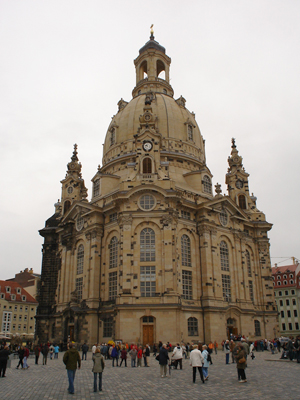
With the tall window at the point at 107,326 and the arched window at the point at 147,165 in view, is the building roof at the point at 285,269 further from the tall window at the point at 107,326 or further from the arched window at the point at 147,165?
the tall window at the point at 107,326

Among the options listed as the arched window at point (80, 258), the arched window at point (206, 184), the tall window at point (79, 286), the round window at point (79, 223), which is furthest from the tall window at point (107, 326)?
the arched window at point (206, 184)

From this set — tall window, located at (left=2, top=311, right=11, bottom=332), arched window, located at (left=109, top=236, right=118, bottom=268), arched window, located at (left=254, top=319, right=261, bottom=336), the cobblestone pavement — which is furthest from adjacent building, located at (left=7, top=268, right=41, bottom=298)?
the cobblestone pavement

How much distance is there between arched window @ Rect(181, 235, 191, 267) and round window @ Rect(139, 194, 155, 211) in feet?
19.7

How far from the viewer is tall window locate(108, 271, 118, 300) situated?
44.6 m

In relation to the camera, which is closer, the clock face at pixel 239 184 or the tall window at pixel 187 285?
the tall window at pixel 187 285

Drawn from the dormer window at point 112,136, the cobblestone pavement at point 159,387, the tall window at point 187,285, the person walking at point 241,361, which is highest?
the dormer window at point 112,136

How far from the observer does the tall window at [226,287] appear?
48147mm

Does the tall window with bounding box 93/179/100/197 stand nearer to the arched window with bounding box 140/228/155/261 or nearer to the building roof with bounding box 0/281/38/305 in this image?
the arched window with bounding box 140/228/155/261

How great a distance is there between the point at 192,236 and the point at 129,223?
920 cm

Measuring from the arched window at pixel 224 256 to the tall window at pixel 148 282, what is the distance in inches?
458

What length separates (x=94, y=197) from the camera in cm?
5662

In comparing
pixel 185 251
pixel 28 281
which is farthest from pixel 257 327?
pixel 28 281

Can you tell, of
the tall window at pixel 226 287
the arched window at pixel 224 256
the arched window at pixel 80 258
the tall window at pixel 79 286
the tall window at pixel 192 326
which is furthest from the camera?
the arched window at pixel 80 258

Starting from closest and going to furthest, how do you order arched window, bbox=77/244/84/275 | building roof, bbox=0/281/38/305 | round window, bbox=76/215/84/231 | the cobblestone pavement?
the cobblestone pavement
arched window, bbox=77/244/84/275
round window, bbox=76/215/84/231
building roof, bbox=0/281/38/305
